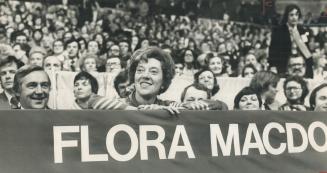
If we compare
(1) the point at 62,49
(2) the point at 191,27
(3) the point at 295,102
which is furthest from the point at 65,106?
(2) the point at 191,27

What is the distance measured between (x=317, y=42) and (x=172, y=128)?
5.47 m

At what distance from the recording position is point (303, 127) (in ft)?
12.7

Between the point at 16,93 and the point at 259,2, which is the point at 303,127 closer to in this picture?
the point at 16,93

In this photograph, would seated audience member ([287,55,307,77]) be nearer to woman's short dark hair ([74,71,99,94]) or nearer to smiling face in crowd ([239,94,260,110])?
smiling face in crowd ([239,94,260,110])

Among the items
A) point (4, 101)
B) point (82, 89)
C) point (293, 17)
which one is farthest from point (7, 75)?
point (293, 17)

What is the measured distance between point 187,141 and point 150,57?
0.96 m

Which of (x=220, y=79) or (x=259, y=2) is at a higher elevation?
(x=259, y=2)

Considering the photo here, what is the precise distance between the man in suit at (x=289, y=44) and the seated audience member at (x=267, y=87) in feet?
4.18

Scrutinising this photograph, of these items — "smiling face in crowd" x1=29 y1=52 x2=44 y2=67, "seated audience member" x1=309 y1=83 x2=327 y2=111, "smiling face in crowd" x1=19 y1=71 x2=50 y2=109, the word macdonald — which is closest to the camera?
the word macdonald

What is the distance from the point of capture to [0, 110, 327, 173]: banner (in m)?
3.04

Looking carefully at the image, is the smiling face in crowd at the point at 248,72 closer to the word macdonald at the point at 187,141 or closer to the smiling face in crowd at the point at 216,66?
the smiling face in crowd at the point at 216,66

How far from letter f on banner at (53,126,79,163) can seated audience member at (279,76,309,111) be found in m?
2.45

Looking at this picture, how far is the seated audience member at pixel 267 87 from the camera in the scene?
16.2 feet

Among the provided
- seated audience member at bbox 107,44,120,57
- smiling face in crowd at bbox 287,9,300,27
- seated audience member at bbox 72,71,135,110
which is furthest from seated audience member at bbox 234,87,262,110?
smiling face in crowd at bbox 287,9,300,27
